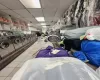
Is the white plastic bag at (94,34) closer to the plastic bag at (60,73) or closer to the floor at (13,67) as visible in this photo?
the plastic bag at (60,73)

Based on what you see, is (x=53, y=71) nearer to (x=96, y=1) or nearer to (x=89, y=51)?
(x=89, y=51)

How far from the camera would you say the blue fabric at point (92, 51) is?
1.47 meters

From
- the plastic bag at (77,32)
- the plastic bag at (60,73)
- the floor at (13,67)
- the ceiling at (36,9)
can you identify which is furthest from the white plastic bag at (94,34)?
the ceiling at (36,9)

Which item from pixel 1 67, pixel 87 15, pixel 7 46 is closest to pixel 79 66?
pixel 87 15

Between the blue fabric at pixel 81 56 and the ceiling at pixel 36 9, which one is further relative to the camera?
the ceiling at pixel 36 9

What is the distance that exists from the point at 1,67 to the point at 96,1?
9.21ft

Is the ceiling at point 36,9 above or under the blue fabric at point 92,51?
above

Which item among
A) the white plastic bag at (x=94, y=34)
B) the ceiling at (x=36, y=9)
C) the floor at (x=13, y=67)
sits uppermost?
the ceiling at (x=36, y=9)

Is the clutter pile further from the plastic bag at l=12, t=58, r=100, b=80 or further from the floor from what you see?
the floor

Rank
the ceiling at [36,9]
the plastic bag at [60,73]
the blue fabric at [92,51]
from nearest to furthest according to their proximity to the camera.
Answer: the plastic bag at [60,73] → the blue fabric at [92,51] → the ceiling at [36,9]

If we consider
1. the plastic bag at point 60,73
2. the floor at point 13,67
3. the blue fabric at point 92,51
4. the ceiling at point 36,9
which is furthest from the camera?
the ceiling at point 36,9

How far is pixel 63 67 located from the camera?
37.1 inches

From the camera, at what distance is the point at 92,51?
5.12ft

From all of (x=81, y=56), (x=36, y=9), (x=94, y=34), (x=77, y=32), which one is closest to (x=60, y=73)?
(x=81, y=56)
